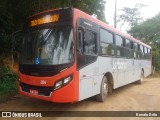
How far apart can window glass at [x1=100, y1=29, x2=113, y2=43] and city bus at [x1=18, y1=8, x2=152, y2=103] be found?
10 cm

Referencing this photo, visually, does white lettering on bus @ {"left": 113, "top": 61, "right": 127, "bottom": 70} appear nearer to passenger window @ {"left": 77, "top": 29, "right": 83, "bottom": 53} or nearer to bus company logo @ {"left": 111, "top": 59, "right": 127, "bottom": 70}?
bus company logo @ {"left": 111, "top": 59, "right": 127, "bottom": 70}

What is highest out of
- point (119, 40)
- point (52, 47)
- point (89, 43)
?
point (119, 40)

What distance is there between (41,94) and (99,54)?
263 cm

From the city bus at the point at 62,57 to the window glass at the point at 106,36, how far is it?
0.10 m

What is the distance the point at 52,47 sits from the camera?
693 cm

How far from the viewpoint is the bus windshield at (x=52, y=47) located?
6.82 m

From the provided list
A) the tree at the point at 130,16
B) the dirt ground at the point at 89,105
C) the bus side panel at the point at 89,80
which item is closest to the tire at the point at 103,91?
the dirt ground at the point at 89,105

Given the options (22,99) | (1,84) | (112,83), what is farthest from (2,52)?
(112,83)

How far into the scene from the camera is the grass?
31.7 feet

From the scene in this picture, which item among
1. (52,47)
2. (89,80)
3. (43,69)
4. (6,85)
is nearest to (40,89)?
(43,69)

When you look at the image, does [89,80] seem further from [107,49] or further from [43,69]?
[107,49]

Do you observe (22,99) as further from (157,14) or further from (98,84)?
(157,14)

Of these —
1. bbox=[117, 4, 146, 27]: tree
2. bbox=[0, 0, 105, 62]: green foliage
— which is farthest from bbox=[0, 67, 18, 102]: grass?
bbox=[117, 4, 146, 27]: tree

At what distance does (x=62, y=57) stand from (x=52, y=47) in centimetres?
43
